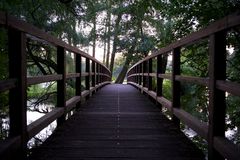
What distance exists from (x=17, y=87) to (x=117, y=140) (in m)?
1.26

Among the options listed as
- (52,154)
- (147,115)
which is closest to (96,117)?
(147,115)

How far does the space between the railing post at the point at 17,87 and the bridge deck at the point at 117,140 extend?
0.35 meters

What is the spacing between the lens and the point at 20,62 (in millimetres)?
2510

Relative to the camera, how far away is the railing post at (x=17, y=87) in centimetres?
245

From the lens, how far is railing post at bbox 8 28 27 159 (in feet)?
8.04

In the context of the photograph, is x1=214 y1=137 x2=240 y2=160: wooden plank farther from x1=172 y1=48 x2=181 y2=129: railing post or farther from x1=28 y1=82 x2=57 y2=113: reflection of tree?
x1=28 y1=82 x2=57 y2=113: reflection of tree

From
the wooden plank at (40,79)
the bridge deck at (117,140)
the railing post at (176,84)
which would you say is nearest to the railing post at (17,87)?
the wooden plank at (40,79)

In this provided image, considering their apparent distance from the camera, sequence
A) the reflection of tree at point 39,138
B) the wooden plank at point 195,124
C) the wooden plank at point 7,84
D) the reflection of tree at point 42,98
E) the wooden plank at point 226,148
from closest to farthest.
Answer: the wooden plank at point 226,148 → the wooden plank at point 7,84 → the wooden plank at point 195,124 → the reflection of tree at point 39,138 → the reflection of tree at point 42,98

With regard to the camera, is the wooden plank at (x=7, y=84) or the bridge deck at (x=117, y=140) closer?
the wooden plank at (x=7, y=84)

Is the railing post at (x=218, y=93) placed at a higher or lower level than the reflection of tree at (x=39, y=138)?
higher

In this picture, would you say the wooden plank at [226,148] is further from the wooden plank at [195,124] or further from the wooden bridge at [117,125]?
the wooden plank at [195,124]

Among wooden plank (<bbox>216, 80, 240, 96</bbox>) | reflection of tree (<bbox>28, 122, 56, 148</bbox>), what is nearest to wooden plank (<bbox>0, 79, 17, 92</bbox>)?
wooden plank (<bbox>216, 80, 240, 96</bbox>)

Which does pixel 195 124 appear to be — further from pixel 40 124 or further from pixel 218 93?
pixel 40 124

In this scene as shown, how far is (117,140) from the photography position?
338 centimetres
